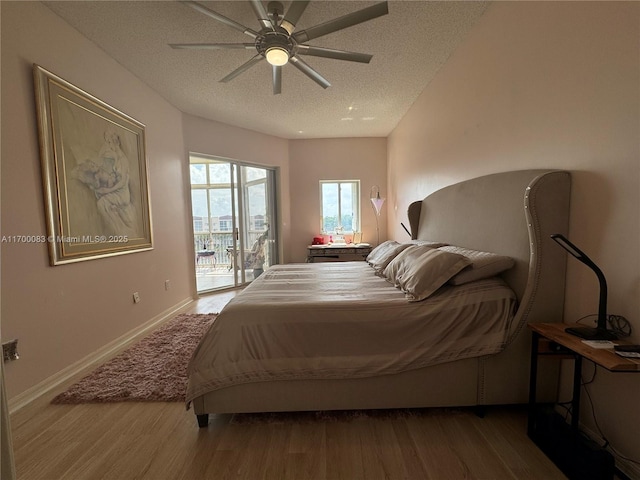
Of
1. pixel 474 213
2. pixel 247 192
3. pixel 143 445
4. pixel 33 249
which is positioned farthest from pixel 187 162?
pixel 474 213

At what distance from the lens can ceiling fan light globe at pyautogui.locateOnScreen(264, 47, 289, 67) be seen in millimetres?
1877

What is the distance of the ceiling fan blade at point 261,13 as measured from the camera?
1575 millimetres

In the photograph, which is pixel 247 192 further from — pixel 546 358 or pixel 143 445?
pixel 546 358

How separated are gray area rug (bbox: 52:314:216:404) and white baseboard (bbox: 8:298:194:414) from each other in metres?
0.11

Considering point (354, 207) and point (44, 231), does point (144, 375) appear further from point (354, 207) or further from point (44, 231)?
point (354, 207)

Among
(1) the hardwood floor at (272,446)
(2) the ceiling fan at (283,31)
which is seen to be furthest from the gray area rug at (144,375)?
(2) the ceiling fan at (283,31)

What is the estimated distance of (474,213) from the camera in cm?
205

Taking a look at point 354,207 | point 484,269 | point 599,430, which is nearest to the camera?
point 599,430

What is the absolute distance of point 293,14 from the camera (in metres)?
1.71

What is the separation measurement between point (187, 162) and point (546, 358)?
4.31 m

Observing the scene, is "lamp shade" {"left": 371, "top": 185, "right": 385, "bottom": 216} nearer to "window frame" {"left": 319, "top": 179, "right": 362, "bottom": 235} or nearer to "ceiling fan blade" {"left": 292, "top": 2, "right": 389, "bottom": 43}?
"window frame" {"left": 319, "top": 179, "right": 362, "bottom": 235}

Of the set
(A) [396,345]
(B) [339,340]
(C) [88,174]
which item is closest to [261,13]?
(C) [88,174]

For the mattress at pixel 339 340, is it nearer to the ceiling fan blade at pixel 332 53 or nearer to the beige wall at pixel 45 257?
the beige wall at pixel 45 257

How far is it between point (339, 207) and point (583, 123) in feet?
13.3
